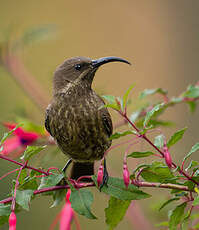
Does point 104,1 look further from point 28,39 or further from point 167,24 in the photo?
point 28,39

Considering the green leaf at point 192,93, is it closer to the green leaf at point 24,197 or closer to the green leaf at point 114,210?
the green leaf at point 114,210

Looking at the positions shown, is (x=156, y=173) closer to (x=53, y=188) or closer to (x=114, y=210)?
(x=114, y=210)

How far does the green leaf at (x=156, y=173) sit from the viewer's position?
2.03 m

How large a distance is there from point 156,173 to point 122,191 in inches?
7.6

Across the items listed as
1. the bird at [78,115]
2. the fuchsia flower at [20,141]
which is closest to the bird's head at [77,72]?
the bird at [78,115]

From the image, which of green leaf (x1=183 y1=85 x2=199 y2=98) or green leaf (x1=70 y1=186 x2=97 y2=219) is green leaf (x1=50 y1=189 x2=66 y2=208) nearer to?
green leaf (x1=70 y1=186 x2=97 y2=219)

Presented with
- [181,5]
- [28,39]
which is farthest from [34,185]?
[181,5]

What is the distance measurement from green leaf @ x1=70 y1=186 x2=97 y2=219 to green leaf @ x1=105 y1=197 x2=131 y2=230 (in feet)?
0.59

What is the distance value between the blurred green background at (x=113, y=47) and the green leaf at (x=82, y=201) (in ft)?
10.9

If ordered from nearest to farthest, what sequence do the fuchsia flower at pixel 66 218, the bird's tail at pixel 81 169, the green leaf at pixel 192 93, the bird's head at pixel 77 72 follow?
the fuchsia flower at pixel 66 218, the green leaf at pixel 192 93, the bird's head at pixel 77 72, the bird's tail at pixel 81 169

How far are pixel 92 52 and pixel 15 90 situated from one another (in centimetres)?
323

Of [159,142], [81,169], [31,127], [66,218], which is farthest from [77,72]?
[159,142]

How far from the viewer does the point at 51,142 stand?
350 centimetres

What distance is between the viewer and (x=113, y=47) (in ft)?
33.2
